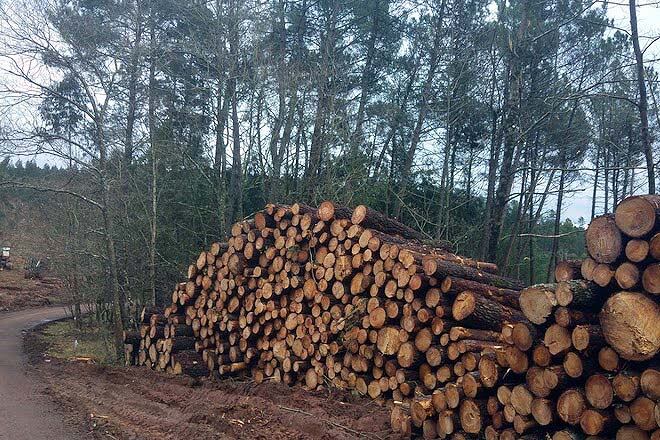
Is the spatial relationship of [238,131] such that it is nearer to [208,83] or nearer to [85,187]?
[208,83]

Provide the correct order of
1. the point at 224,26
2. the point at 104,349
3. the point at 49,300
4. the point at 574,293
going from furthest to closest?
the point at 49,300 → the point at 224,26 → the point at 104,349 → the point at 574,293

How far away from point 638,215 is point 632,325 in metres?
0.81

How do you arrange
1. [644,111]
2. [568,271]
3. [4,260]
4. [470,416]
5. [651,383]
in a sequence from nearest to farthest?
[651,383], [568,271], [470,416], [644,111], [4,260]

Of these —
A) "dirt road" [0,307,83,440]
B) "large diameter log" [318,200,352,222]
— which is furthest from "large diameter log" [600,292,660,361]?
"dirt road" [0,307,83,440]

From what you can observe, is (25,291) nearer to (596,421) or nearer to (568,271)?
(568,271)

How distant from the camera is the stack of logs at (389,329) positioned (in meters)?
4.83

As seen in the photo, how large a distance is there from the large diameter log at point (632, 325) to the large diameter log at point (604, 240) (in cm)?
31

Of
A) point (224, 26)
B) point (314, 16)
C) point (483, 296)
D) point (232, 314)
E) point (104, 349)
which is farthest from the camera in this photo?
point (314, 16)

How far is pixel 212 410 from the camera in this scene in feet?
24.6

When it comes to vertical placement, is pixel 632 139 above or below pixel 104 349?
above

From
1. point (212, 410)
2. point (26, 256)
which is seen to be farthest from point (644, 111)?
point (26, 256)

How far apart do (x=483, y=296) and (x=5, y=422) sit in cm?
610

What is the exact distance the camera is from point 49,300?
2756 centimetres

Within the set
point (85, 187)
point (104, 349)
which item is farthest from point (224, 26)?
point (104, 349)
